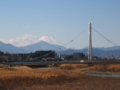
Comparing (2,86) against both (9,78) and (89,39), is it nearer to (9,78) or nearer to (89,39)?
(9,78)

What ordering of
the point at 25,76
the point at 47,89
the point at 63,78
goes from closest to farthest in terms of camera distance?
the point at 47,89
the point at 25,76
the point at 63,78

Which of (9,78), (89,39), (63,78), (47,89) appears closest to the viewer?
(47,89)

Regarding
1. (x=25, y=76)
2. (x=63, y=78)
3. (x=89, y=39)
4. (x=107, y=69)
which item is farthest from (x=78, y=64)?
(x=25, y=76)

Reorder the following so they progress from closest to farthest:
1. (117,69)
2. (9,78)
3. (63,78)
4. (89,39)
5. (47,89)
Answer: (47,89), (9,78), (63,78), (117,69), (89,39)

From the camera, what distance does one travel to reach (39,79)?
3138 cm

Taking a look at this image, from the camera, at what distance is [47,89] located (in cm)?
2586

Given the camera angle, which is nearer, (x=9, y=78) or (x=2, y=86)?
(x=2, y=86)

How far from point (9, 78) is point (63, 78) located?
29.9 feet

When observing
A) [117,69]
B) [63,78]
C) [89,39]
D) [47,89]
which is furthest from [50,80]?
[89,39]

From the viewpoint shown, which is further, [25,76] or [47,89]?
[25,76]

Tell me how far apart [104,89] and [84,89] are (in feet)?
6.71

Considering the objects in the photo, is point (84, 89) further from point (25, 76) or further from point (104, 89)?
point (25, 76)

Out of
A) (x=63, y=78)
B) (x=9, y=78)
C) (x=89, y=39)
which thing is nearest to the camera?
(x=9, y=78)

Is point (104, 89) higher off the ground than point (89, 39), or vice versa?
point (89, 39)
